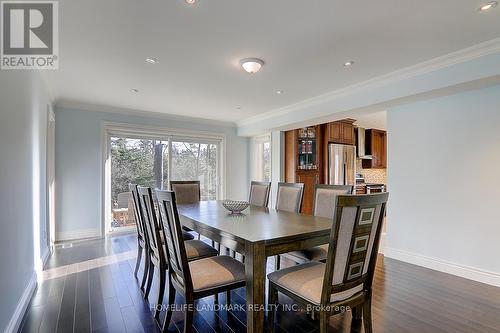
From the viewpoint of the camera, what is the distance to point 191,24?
2.18m

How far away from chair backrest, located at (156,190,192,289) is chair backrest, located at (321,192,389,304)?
0.88 meters

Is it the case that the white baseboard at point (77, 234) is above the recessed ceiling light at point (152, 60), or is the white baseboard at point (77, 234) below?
below

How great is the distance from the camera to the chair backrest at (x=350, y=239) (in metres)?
1.46

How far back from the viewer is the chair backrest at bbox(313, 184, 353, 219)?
259cm

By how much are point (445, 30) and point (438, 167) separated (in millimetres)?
1735

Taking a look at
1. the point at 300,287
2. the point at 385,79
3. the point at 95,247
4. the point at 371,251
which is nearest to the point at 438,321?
the point at 371,251

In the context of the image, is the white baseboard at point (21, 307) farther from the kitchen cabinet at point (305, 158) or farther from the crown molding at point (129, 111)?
the kitchen cabinet at point (305, 158)

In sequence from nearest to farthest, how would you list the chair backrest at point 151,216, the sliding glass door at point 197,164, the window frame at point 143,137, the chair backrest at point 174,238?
the chair backrest at point 174,238 → the chair backrest at point 151,216 → the window frame at point 143,137 → the sliding glass door at point 197,164

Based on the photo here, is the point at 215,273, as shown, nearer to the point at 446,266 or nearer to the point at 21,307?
the point at 21,307

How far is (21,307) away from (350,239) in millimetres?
2636

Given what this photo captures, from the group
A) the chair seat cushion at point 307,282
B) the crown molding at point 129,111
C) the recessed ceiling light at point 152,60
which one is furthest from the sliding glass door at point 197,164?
the chair seat cushion at point 307,282

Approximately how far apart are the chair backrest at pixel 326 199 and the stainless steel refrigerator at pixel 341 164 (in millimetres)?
3174

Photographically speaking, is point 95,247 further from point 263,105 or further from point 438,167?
point 438,167

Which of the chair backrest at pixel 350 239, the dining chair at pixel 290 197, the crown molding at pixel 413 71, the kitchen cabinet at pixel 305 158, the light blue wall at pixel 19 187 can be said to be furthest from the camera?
the kitchen cabinet at pixel 305 158
